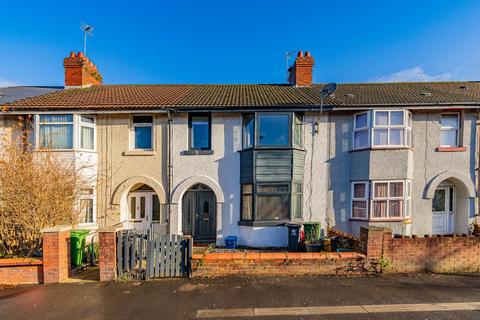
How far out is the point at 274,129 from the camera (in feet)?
32.5

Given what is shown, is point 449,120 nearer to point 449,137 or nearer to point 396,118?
point 449,137

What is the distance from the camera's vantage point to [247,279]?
6.36 meters

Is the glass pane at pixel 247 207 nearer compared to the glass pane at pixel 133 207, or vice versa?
the glass pane at pixel 247 207

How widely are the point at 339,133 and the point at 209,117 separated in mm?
5378

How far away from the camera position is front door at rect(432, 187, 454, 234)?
11031 millimetres

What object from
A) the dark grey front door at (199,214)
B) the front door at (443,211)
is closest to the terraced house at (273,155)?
the front door at (443,211)

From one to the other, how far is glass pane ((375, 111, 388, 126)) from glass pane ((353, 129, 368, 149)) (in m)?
0.54

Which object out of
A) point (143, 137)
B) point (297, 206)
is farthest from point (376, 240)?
point (143, 137)

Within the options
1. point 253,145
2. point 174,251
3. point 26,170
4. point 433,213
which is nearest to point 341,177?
point 253,145

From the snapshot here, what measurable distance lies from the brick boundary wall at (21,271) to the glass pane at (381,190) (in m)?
10.9

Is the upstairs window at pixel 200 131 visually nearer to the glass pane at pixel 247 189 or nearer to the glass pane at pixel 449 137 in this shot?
the glass pane at pixel 247 189

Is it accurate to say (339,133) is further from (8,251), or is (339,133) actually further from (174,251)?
(8,251)

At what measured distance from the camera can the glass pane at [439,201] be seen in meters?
11.1

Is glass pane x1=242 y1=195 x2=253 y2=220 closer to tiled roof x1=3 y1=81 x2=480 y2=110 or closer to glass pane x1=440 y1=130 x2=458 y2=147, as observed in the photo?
tiled roof x1=3 y1=81 x2=480 y2=110
